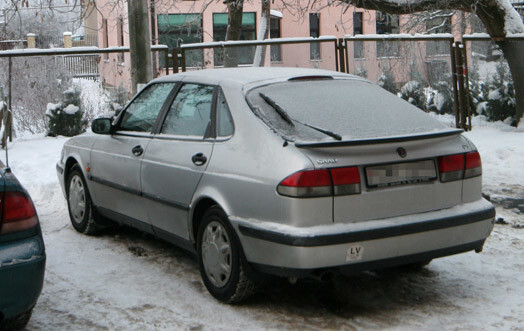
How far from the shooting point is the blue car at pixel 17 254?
392cm

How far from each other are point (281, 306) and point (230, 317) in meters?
0.41

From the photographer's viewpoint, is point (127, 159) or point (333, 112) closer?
point (333, 112)

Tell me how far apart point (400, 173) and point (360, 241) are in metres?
0.52

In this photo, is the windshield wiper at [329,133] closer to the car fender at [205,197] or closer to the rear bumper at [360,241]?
the rear bumper at [360,241]

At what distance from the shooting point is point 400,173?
4.58 m

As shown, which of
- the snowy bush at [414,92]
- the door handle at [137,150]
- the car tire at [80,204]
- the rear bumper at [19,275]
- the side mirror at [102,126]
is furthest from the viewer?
the snowy bush at [414,92]

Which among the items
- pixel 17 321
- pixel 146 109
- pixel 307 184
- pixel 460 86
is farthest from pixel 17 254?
pixel 460 86

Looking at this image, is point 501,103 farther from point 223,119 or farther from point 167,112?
point 223,119

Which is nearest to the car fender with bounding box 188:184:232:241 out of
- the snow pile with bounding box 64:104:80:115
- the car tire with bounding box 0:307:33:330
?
the car tire with bounding box 0:307:33:330

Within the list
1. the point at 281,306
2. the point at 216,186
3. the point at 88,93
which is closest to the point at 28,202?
the point at 216,186

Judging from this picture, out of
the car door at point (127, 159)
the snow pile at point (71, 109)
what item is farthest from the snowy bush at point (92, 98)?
the car door at point (127, 159)

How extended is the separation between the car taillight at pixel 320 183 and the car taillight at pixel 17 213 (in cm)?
141

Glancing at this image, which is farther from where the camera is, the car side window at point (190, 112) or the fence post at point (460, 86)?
the fence post at point (460, 86)

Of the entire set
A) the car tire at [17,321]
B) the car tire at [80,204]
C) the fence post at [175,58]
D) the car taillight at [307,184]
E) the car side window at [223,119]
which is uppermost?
the fence post at [175,58]
